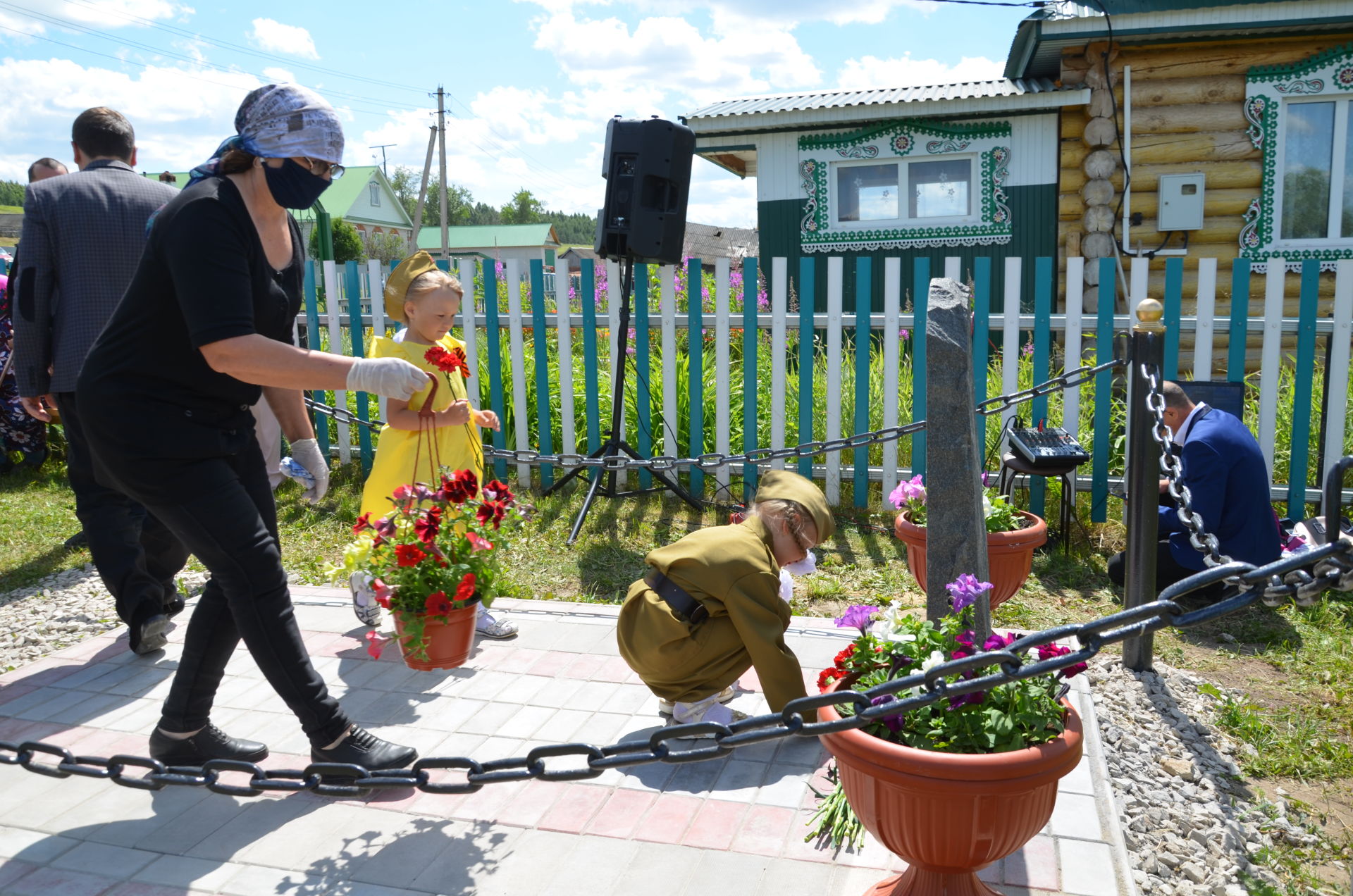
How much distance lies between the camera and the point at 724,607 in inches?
124

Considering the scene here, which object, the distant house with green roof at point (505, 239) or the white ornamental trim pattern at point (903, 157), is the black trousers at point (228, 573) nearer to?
the white ornamental trim pattern at point (903, 157)

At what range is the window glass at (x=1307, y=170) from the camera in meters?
9.49

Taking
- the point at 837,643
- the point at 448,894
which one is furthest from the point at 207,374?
the point at 837,643

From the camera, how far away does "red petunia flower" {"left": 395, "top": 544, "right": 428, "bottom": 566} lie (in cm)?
297

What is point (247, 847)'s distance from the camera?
2.71 metres

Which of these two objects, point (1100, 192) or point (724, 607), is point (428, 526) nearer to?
point (724, 607)

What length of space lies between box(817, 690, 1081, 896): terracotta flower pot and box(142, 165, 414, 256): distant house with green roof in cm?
5300

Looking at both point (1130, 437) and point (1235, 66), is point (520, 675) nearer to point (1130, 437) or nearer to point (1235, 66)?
point (1130, 437)

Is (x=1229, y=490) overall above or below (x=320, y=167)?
below

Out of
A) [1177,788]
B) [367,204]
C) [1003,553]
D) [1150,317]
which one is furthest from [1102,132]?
[367,204]

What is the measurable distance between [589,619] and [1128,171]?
7.91 meters

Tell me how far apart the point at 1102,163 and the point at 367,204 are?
179 feet

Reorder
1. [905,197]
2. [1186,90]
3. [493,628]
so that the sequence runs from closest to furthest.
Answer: [493,628]
[1186,90]
[905,197]

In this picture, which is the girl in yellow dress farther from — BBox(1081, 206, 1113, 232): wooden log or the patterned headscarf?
BBox(1081, 206, 1113, 232): wooden log
